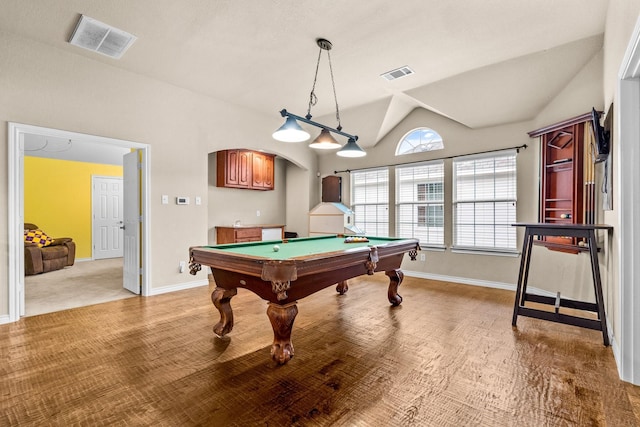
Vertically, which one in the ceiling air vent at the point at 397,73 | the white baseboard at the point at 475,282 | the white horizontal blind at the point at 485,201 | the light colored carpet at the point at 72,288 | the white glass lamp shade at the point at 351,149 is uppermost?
the ceiling air vent at the point at 397,73

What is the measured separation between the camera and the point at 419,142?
18.5ft

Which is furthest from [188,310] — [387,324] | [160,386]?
[387,324]

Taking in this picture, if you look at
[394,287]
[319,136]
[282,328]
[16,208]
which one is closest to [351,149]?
[319,136]

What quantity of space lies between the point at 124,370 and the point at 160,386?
0.43 m

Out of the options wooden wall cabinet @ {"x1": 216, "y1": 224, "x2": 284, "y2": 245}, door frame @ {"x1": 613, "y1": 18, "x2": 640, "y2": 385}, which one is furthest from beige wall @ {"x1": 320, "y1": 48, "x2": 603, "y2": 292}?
wooden wall cabinet @ {"x1": 216, "y1": 224, "x2": 284, "y2": 245}

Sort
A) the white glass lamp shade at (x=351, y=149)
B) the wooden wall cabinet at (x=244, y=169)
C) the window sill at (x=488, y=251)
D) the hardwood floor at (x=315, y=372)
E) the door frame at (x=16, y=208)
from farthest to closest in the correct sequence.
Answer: the wooden wall cabinet at (x=244, y=169), the window sill at (x=488, y=251), the white glass lamp shade at (x=351, y=149), the door frame at (x=16, y=208), the hardwood floor at (x=315, y=372)

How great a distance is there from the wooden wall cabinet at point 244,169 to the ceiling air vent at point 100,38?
233cm

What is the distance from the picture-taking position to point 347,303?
12.9 feet

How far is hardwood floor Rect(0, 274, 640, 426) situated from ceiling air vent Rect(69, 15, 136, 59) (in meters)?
2.97

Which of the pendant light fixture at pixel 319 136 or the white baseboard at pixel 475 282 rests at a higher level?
the pendant light fixture at pixel 319 136

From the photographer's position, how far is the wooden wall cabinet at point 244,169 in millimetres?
5652

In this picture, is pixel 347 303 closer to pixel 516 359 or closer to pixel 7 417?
pixel 516 359

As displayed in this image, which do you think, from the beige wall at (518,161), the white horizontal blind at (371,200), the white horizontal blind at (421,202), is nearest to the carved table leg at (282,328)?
the beige wall at (518,161)

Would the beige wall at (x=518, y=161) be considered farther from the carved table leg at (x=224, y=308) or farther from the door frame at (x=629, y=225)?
the carved table leg at (x=224, y=308)
